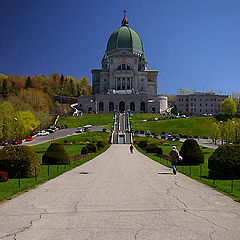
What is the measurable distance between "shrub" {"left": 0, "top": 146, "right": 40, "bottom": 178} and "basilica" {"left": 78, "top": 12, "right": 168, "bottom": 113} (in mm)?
100931

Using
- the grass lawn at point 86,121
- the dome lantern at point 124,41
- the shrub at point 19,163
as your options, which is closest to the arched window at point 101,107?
the grass lawn at point 86,121

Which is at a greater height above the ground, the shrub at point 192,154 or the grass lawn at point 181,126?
the grass lawn at point 181,126

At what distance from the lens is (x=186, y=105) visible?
13075 cm

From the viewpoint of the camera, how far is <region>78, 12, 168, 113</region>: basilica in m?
120

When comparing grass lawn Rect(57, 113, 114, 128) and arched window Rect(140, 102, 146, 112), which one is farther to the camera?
arched window Rect(140, 102, 146, 112)

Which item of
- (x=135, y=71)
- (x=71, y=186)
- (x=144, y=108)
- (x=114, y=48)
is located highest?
(x=114, y=48)

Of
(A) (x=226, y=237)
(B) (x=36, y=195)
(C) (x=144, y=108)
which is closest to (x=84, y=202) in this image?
(B) (x=36, y=195)

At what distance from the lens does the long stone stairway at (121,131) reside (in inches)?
2583

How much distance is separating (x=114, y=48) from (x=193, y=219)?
130m

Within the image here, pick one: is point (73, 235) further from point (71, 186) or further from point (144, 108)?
point (144, 108)

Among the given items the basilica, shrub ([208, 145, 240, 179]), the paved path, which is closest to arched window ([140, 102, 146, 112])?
the basilica

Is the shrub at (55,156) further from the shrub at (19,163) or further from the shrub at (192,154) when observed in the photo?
the shrub at (192,154)

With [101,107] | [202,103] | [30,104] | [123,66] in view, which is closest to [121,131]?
[30,104]

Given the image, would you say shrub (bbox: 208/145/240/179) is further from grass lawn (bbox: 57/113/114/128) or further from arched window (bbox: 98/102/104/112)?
arched window (bbox: 98/102/104/112)
